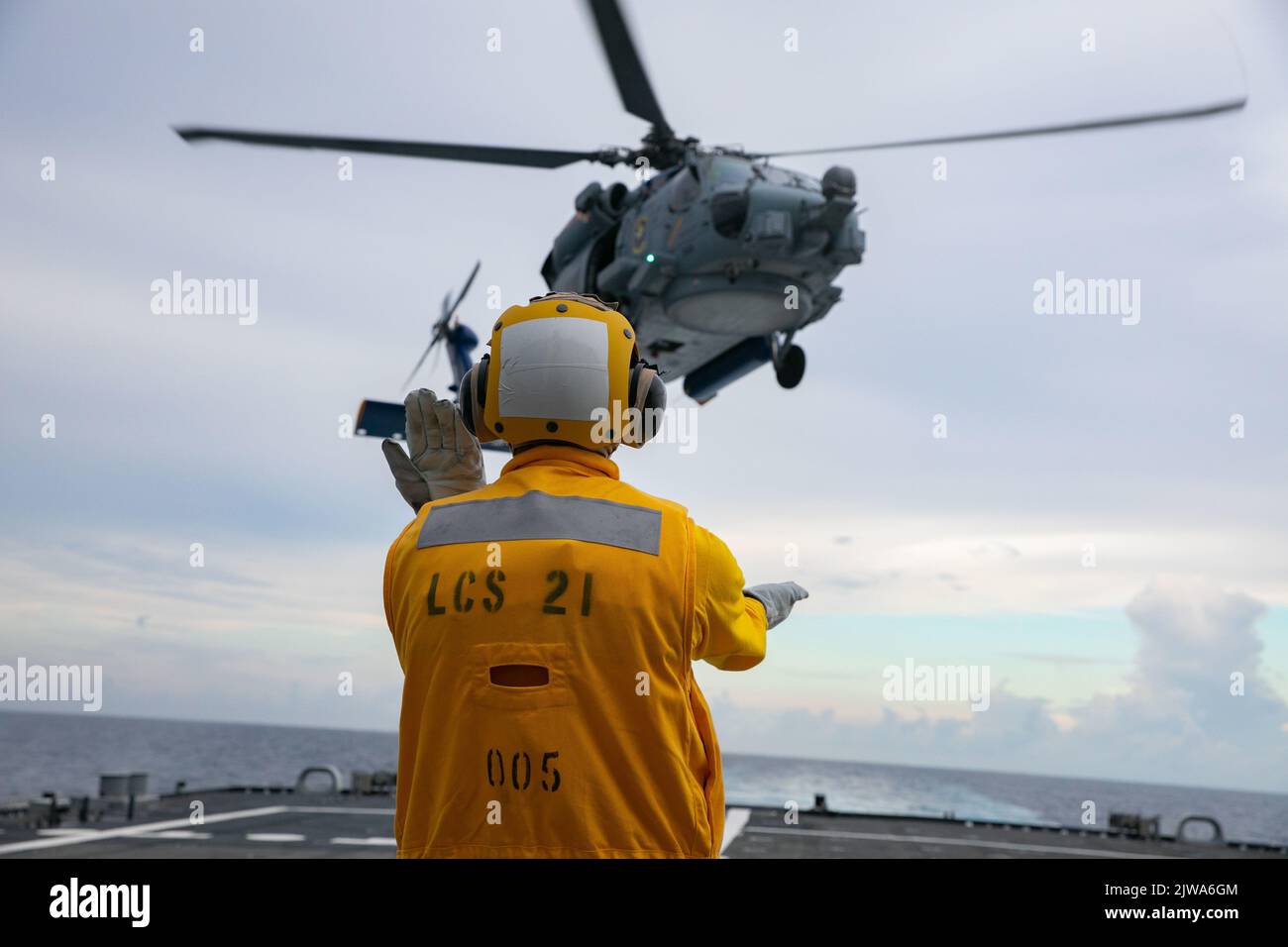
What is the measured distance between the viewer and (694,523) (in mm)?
2230

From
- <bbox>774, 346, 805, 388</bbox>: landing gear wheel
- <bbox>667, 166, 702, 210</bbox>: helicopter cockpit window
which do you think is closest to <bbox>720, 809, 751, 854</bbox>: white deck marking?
<bbox>774, 346, 805, 388</bbox>: landing gear wheel

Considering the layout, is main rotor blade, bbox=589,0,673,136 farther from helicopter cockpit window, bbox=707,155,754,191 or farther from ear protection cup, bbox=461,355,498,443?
ear protection cup, bbox=461,355,498,443

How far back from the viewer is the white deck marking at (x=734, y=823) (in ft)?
53.8

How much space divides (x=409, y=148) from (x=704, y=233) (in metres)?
3.93

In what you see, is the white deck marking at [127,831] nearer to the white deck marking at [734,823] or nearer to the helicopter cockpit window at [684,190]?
the white deck marking at [734,823]

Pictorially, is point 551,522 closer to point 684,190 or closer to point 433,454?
point 433,454

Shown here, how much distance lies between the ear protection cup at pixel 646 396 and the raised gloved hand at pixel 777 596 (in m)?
0.49

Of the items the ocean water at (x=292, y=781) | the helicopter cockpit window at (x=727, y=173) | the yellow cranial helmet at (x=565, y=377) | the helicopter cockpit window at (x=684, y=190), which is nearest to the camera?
the yellow cranial helmet at (x=565, y=377)

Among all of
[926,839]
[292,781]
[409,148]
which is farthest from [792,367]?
[292,781]

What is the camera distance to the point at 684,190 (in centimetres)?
1272

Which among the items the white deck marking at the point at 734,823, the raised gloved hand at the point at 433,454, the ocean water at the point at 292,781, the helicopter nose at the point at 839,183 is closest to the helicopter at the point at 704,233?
the helicopter nose at the point at 839,183

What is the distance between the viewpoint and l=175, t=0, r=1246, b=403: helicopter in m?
12.0
